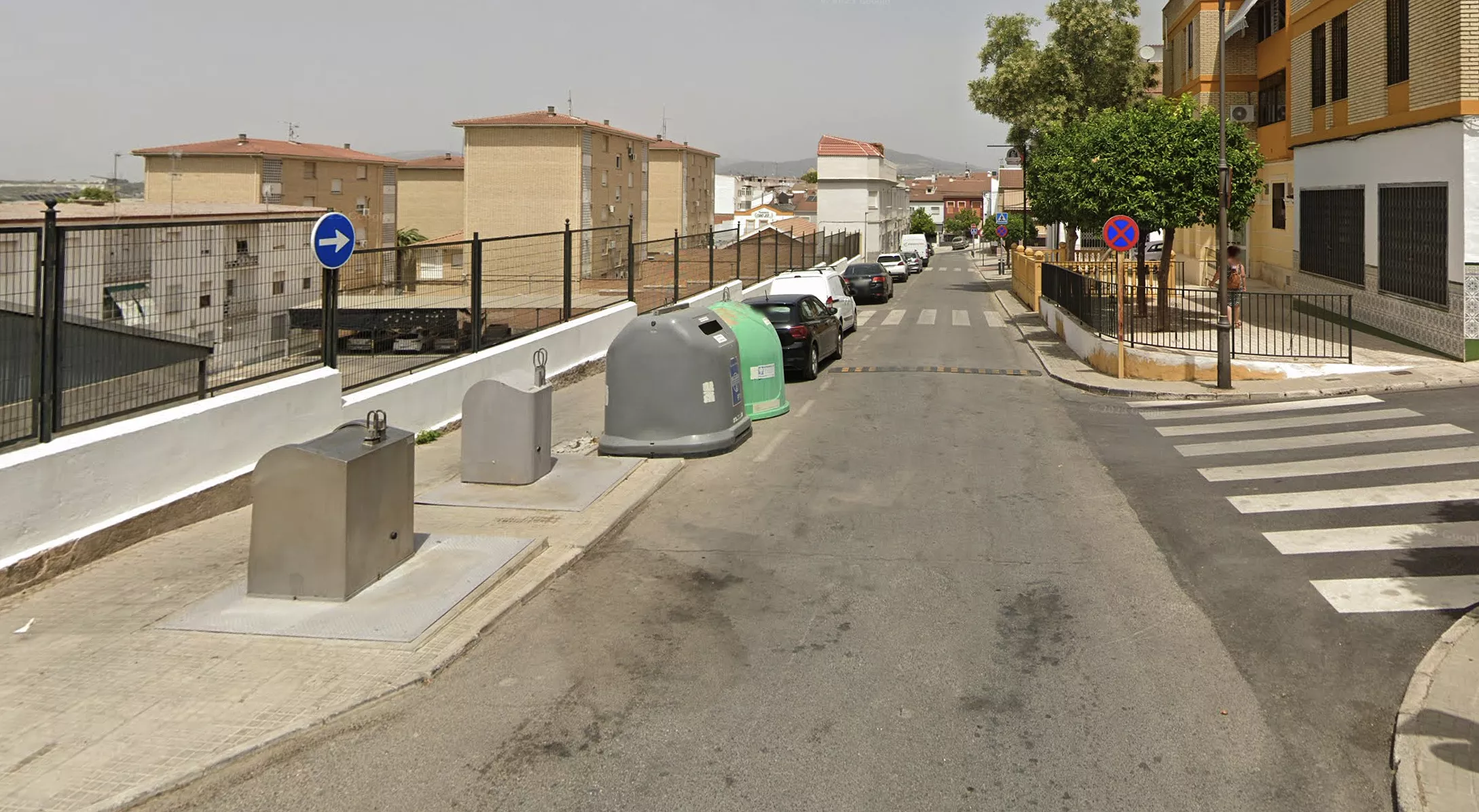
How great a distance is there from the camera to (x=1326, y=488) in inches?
422

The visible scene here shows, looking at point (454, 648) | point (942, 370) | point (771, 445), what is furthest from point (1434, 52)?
point (454, 648)

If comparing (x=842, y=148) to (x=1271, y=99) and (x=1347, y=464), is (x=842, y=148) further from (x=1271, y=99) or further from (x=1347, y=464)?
(x=1347, y=464)

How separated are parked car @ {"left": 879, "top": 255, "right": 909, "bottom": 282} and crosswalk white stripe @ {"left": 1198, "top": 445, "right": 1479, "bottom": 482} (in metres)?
43.8

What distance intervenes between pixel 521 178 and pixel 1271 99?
3596 cm

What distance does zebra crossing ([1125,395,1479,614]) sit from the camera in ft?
26.5

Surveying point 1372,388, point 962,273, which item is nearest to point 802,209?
point 962,273

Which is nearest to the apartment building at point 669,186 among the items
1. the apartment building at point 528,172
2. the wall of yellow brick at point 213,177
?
the apartment building at point 528,172

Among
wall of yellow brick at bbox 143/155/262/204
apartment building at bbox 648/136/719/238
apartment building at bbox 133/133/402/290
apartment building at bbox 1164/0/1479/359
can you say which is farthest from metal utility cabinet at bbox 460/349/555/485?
apartment building at bbox 648/136/719/238

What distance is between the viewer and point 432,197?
254ft

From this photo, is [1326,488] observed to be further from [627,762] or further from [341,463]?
[341,463]

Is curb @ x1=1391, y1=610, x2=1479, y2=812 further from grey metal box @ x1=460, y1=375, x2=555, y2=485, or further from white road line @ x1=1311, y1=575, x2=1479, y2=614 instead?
grey metal box @ x1=460, y1=375, x2=555, y2=485

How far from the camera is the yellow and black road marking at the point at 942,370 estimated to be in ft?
67.5

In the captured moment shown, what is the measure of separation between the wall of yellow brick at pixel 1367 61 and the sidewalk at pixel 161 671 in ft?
68.0

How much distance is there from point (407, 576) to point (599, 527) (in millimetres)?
2000
